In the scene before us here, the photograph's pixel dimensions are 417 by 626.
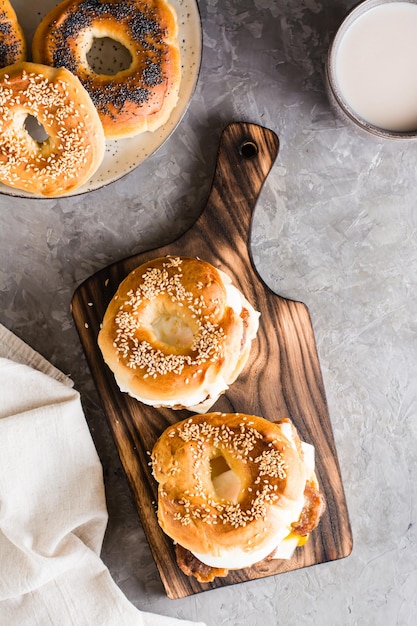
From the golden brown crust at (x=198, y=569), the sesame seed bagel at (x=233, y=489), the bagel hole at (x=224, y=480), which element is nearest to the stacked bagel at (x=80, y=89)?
the sesame seed bagel at (x=233, y=489)

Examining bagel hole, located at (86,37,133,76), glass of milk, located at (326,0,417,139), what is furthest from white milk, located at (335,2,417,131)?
bagel hole, located at (86,37,133,76)

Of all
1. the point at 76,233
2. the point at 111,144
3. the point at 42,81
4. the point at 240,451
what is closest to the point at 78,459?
the point at 240,451

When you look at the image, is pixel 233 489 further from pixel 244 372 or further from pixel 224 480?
pixel 244 372

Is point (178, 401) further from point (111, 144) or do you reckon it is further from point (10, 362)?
point (111, 144)

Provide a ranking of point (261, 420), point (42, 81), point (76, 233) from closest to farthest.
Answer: point (42, 81) < point (261, 420) < point (76, 233)

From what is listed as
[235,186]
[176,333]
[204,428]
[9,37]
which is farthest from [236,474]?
[9,37]

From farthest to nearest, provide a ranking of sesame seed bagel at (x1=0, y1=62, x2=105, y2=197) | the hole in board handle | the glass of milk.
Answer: the hole in board handle < the glass of milk < sesame seed bagel at (x1=0, y1=62, x2=105, y2=197)

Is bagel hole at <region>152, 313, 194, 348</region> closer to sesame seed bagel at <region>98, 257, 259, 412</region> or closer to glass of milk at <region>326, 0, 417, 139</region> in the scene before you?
sesame seed bagel at <region>98, 257, 259, 412</region>

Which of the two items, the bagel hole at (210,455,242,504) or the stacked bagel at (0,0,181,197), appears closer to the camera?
the stacked bagel at (0,0,181,197)
